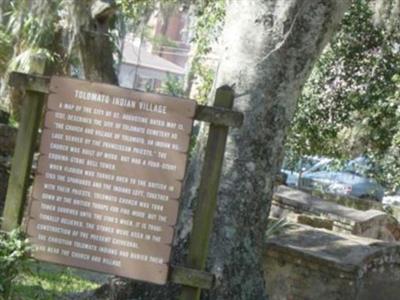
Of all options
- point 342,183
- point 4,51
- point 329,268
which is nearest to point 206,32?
point 4,51

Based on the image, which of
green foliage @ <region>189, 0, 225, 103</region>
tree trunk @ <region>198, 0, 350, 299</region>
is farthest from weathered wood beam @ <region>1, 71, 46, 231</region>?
green foliage @ <region>189, 0, 225, 103</region>

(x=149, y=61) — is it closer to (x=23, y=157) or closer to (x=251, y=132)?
(x=251, y=132)

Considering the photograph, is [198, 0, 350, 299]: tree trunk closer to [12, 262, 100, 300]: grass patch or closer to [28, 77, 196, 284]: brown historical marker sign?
[12, 262, 100, 300]: grass patch

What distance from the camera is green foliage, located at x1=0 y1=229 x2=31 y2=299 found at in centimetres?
525

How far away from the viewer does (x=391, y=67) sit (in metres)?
13.9

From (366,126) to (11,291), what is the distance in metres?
9.82

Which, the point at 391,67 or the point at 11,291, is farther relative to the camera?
the point at 391,67

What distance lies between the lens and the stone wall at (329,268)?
7.85 metres

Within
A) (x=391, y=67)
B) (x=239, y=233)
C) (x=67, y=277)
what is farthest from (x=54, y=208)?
(x=391, y=67)

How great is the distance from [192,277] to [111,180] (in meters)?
0.80

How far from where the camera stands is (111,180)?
5094 mm

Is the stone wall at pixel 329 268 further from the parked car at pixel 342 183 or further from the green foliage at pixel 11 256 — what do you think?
the parked car at pixel 342 183

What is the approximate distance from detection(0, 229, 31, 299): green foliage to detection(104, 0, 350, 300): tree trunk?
1.35m

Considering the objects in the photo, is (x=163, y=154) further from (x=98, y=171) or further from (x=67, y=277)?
(x=67, y=277)
